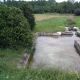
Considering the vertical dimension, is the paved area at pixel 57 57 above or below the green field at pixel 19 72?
below

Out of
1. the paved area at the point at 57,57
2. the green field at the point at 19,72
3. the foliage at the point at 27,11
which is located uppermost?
the foliage at the point at 27,11

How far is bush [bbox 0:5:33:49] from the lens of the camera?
13695 mm

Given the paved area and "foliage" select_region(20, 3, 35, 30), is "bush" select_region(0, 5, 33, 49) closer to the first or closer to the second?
the paved area

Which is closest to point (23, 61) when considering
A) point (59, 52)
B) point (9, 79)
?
point (59, 52)

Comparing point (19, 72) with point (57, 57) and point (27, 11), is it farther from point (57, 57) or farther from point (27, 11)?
point (27, 11)

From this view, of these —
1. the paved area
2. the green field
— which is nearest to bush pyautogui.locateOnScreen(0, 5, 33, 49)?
the green field

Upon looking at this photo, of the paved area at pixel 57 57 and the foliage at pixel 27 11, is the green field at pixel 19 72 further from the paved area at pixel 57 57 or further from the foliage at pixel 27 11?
the foliage at pixel 27 11

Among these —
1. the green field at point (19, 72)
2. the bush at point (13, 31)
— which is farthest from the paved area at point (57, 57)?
the bush at point (13, 31)

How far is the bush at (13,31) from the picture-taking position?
1370cm

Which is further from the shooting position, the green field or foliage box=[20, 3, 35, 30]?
foliage box=[20, 3, 35, 30]

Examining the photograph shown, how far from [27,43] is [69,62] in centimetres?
314

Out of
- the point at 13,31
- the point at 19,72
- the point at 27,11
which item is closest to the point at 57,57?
the point at 13,31

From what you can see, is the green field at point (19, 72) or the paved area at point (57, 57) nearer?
the green field at point (19, 72)

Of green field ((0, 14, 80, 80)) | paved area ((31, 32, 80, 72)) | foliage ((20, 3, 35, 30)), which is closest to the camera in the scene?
green field ((0, 14, 80, 80))
